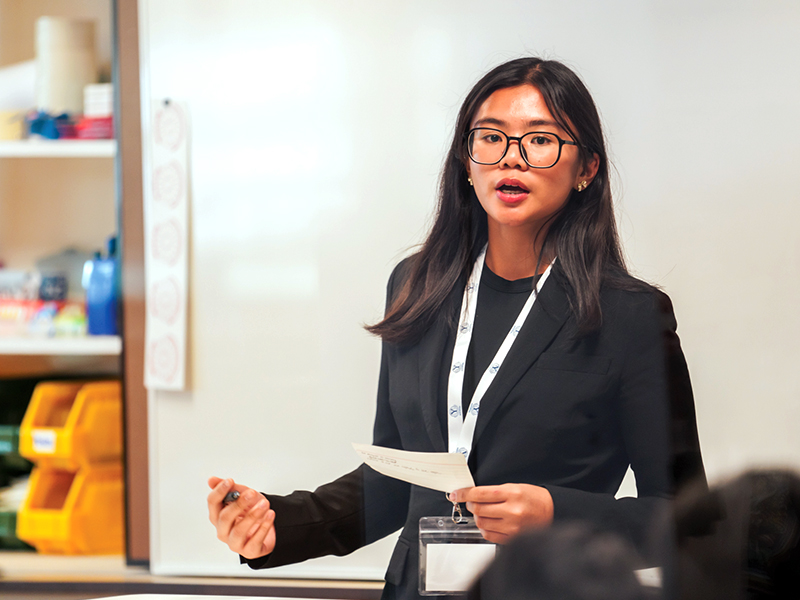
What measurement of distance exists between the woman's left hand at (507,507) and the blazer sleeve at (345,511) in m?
0.13

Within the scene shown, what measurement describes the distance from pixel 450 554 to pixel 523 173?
1.88 feet

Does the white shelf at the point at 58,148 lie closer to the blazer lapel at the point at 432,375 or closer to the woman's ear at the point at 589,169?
the blazer lapel at the point at 432,375

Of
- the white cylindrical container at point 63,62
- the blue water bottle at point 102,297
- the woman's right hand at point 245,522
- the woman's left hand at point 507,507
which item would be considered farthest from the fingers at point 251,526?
the white cylindrical container at point 63,62

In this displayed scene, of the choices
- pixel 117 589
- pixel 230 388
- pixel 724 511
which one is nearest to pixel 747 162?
pixel 724 511

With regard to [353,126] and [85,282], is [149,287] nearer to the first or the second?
[85,282]

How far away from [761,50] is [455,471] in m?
0.74

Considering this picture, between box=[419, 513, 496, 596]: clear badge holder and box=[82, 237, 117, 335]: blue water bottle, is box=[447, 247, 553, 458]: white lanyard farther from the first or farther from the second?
box=[82, 237, 117, 335]: blue water bottle

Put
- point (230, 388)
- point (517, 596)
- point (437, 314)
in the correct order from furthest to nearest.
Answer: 1. point (230, 388)
2. point (437, 314)
3. point (517, 596)

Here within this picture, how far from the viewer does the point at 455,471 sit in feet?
3.24

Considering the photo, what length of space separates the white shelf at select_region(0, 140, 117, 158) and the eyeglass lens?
0.66 meters

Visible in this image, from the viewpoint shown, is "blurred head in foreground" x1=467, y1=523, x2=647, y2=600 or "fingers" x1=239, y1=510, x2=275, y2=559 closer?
"blurred head in foreground" x1=467, y1=523, x2=647, y2=600

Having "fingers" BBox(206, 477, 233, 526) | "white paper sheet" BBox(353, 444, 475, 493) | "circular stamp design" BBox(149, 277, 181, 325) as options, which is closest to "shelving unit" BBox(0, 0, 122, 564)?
"circular stamp design" BBox(149, 277, 181, 325)

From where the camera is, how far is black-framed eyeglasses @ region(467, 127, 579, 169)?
3.20 feet

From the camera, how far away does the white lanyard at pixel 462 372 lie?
1009 mm
